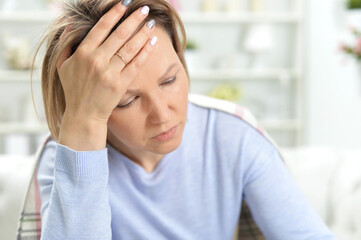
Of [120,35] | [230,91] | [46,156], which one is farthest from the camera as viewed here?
[230,91]

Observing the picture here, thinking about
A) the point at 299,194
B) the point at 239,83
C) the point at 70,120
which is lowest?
the point at 239,83

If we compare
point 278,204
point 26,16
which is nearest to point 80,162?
point 278,204

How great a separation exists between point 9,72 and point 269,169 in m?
3.93

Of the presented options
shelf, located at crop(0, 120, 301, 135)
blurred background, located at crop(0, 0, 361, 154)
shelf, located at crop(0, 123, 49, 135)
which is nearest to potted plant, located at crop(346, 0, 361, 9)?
blurred background, located at crop(0, 0, 361, 154)

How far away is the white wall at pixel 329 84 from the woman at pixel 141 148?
331cm

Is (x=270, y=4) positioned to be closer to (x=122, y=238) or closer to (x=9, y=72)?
(x=9, y=72)

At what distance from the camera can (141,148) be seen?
3.42 feet

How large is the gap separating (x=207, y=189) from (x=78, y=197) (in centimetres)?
35

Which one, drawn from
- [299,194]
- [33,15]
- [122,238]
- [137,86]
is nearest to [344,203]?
[299,194]

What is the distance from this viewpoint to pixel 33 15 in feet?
14.5

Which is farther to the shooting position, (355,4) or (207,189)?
(355,4)

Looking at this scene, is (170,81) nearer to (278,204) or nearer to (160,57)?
(160,57)

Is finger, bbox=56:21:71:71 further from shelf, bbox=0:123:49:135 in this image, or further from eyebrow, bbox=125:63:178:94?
shelf, bbox=0:123:49:135

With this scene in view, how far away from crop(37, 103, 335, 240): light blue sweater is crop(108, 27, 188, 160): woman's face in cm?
16
